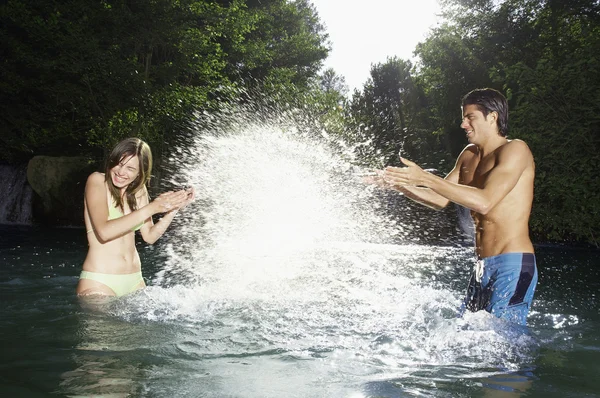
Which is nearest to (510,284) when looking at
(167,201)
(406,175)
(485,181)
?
(485,181)

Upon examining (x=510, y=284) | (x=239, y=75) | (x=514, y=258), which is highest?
(x=239, y=75)

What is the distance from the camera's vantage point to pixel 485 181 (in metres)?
4.36

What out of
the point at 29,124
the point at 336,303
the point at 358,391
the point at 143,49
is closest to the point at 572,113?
the point at 336,303

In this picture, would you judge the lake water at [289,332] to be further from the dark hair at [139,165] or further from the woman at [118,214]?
the dark hair at [139,165]

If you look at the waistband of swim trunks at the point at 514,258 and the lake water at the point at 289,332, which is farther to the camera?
the waistband of swim trunks at the point at 514,258

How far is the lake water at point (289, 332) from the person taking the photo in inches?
150

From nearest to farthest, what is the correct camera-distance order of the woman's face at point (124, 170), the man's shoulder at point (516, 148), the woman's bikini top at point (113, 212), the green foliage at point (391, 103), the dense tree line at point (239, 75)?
the man's shoulder at point (516, 148), the woman's face at point (124, 170), the woman's bikini top at point (113, 212), the dense tree line at point (239, 75), the green foliage at point (391, 103)

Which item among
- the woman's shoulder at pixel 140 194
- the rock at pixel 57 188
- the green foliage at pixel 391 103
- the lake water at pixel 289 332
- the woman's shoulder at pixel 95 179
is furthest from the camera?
the green foliage at pixel 391 103

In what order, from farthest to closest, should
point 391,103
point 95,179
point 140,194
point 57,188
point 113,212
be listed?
1. point 391,103
2. point 57,188
3. point 140,194
4. point 113,212
5. point 95,179

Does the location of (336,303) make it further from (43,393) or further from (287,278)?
(43,393)

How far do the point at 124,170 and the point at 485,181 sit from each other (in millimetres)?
3211

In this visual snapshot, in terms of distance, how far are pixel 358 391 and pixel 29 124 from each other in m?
23.8

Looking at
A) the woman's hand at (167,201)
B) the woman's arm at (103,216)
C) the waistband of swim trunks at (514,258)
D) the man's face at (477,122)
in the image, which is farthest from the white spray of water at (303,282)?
the man's face at (477,122)

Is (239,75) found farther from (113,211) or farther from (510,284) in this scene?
(510,284)
